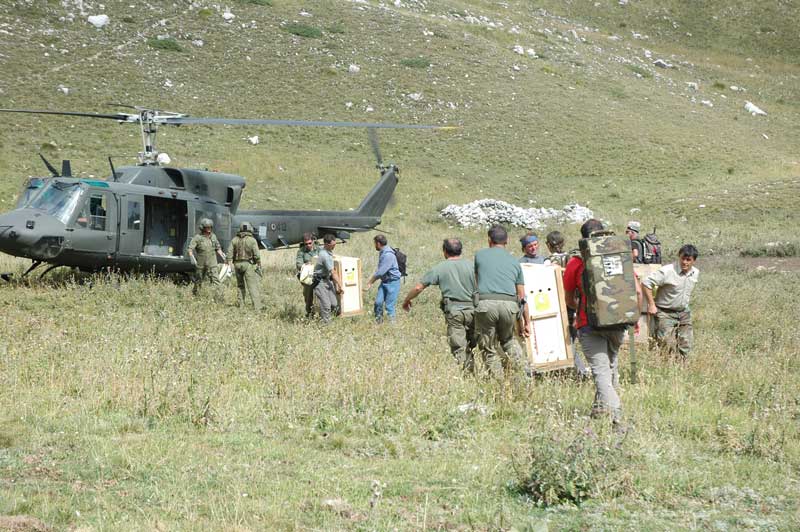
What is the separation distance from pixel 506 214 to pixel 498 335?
72.8 feet

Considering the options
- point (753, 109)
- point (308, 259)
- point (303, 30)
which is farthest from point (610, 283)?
point (753, 109)

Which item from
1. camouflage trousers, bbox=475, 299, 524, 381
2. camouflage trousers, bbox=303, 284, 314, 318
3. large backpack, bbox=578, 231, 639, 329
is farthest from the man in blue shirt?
large backpack, bbox=578, 231, 639, 329

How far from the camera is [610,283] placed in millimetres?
6828

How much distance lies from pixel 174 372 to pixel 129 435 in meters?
1.39

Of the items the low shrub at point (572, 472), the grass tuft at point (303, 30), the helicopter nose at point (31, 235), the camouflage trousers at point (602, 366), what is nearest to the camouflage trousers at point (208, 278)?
the helicopter nose at point (31, 235)

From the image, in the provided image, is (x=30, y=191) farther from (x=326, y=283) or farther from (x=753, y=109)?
(x=753, y=109)

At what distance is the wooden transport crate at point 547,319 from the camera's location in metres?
8.16

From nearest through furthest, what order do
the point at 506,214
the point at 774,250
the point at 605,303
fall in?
1. the point at 605,303
2. the point at 774,250
3. the point at 506,214

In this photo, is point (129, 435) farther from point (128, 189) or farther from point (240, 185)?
point (240, 185)

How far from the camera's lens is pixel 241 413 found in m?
7.13

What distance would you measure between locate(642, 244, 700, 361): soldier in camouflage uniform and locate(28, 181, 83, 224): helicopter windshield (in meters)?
9.34

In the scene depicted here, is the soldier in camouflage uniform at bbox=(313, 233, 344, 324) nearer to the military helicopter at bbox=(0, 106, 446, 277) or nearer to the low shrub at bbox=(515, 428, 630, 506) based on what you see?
the military helicopter at bbox=(0, 106, 446, 277)

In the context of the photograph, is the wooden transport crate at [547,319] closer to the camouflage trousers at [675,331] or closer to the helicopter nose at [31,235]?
the camouflage trousers at [675,331]

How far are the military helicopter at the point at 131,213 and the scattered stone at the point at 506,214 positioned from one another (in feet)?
44.1
